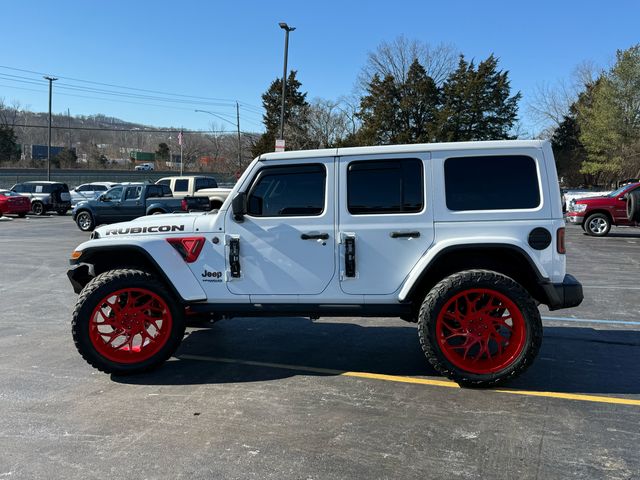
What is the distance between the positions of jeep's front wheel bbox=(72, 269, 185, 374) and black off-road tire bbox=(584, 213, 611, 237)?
16.0 metres

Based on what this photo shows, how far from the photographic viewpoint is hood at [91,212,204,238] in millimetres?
4711

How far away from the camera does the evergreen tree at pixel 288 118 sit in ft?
154

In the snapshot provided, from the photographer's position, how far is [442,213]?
172 inches

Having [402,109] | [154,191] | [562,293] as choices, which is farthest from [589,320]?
[402,109]

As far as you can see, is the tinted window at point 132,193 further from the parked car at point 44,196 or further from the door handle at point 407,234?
the door handle at point 407,234

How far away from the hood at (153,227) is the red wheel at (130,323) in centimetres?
56

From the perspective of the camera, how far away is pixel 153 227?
4.79 meters

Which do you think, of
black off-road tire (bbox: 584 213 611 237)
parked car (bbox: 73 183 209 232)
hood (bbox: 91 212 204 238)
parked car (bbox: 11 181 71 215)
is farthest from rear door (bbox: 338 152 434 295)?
parked car (bbox: 11 181 71 215)

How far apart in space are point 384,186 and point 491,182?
3.00ft

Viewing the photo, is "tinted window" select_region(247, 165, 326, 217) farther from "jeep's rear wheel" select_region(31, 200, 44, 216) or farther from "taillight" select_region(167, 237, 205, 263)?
"jeep's rear wheel" select_region(31, 200, 44, 216)

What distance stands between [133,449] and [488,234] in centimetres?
315

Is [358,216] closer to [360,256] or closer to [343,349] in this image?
[360,256]

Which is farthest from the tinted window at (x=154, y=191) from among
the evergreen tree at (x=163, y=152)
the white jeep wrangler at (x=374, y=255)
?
the evergreen tree at (x=163, y=152)

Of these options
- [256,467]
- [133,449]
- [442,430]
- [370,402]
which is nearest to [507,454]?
[442,430]
